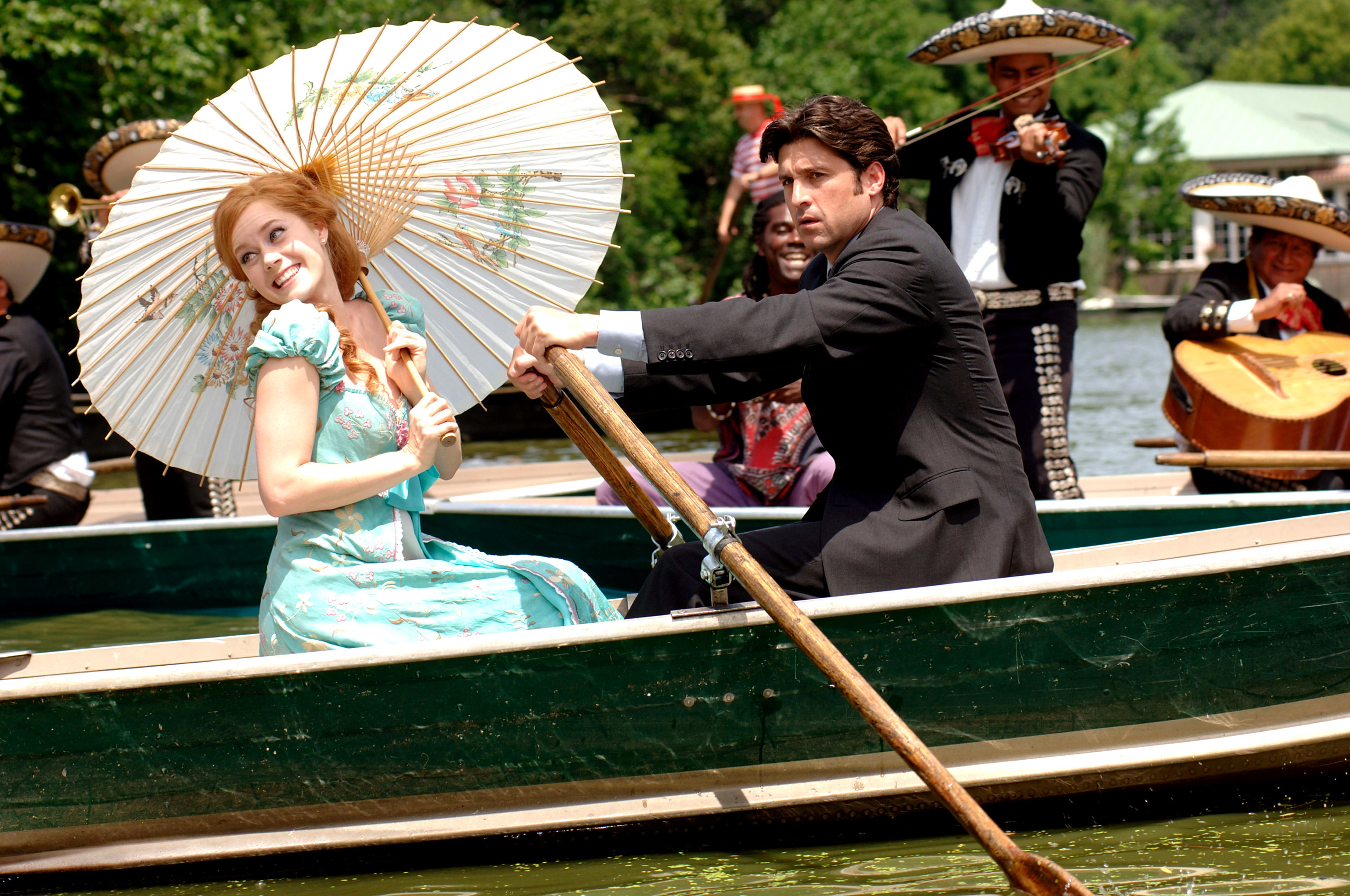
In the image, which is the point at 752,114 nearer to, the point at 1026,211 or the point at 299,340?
the point at 1026,211

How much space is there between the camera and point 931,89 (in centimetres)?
3359

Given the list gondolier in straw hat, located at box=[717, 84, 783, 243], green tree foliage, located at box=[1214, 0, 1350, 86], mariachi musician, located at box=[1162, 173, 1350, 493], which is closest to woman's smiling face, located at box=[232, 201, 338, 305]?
mariachi musician, located at box=[1162, 173, 1350, 493]

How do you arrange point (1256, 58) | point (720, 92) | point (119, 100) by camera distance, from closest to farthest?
1. point (119, 100)
2. point (720, 92)
3. point (1256, 58)

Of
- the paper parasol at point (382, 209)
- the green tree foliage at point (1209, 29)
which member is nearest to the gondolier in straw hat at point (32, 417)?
the paper parasol at point (382, 209)

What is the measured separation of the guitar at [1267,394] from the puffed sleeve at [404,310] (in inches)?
132

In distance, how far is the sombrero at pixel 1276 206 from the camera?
16.8 ft

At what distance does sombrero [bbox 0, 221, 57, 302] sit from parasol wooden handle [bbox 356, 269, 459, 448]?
3.28m

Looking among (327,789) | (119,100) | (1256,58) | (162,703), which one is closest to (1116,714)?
(327,789)

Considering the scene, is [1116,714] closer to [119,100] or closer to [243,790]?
[243,790]

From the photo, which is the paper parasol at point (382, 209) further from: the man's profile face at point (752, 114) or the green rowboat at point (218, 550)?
the man's profile face at point (752, 114)

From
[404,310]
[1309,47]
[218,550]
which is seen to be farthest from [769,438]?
[1309,47]

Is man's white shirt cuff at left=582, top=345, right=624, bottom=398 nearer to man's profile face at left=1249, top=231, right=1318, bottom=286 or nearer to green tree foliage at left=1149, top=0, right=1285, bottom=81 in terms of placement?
man's profile face at left=1249, top=231, right=1318, bottom=286

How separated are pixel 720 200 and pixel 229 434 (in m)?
23.4

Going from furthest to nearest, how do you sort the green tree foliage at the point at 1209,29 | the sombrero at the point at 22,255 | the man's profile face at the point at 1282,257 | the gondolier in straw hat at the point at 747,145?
the green tree foliage at the point at 1209,29, the gondolier in straw hat at the point at 747,145, the sombrero at the point at 22,255, the man's profile face at the point at 1282,257
